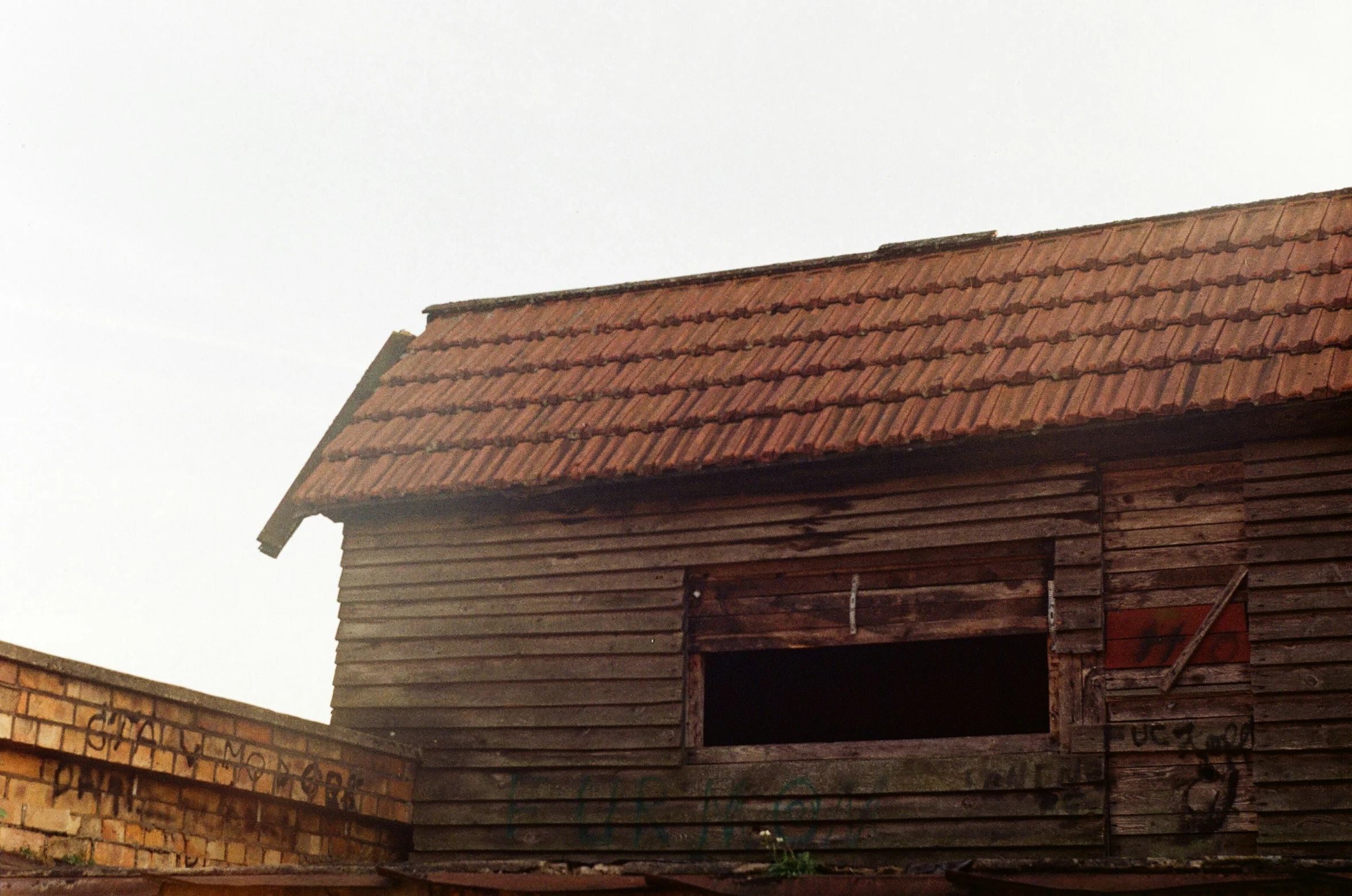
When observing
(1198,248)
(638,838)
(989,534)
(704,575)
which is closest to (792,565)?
(704,575)

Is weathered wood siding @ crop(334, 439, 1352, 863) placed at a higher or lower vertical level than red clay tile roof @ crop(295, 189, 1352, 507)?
lower

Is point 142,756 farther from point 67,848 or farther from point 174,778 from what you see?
point 67,848

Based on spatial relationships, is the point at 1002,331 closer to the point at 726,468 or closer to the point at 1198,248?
the point at 1198,248

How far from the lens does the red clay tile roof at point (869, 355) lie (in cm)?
1069

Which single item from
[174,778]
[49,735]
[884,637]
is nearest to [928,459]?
[884,637]

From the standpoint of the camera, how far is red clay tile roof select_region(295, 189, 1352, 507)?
1069cm

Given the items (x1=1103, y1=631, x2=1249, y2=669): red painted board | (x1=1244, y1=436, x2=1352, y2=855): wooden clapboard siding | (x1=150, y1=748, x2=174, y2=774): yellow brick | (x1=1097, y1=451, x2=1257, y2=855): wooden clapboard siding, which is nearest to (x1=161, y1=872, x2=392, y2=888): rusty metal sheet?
(x1=150, y1=748, x2=174, y2=774): yellow brick

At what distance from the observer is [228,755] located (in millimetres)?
10344

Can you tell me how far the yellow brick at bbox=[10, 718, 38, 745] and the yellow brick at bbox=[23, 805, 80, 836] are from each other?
0.38 meters

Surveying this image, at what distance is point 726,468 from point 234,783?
394 cm

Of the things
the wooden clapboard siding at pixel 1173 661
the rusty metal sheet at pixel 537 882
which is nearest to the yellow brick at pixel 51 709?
the rusty metal sheet at pixel 537 882

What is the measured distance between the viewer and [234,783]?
10.4m

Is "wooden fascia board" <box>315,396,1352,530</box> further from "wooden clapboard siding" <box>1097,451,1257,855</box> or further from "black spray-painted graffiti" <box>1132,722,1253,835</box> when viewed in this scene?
"black spray-painted graffiti" <box>1132,722,1253,835</box>

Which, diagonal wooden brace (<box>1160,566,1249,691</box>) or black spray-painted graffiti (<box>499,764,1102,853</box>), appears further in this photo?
black spray-painted graffiti (<box>499,764,1102,853</box>)
